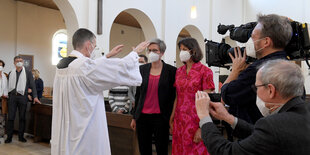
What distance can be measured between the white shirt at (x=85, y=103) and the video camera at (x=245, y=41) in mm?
603

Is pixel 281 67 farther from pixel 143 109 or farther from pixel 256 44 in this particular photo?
pixel 143 109

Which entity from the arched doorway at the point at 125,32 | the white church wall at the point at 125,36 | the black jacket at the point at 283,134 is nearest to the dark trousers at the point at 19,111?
the black jacket at the point at 283,134

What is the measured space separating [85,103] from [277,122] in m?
1.30

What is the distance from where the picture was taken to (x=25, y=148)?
16.3 ft

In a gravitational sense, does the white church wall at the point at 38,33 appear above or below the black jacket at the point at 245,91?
above

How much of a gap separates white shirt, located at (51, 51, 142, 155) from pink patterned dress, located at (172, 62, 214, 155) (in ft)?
2.07

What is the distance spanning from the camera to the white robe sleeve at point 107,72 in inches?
75.0

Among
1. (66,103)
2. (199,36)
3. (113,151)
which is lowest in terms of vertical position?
(113,151)

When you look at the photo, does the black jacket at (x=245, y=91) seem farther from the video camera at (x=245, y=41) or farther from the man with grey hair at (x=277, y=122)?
the man with grey hair at (x=277, y=122)

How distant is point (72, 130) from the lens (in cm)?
195

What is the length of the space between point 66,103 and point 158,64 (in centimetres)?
109

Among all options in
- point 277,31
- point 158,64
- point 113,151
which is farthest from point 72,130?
point 113,151

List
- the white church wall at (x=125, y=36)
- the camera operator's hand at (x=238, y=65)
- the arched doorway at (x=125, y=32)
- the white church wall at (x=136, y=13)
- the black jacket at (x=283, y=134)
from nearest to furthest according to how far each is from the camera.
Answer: the black jacket at (x=283, y=134) → the camera operator's hand at (x=238, y=65) → the white church wall at (x=136, y=13) → the arched doorway at (x=125, y=32) → the white church wall at (x=125, y=36)

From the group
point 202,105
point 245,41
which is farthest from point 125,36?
point 202,105
